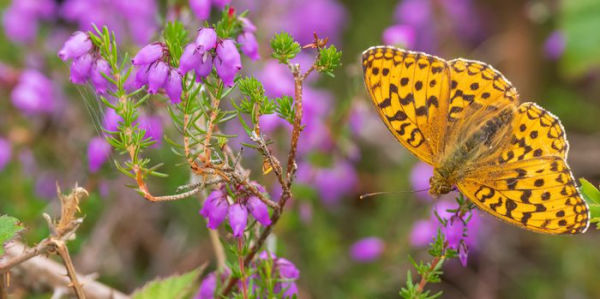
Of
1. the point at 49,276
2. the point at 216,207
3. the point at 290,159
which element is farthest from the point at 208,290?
the point at 49,276

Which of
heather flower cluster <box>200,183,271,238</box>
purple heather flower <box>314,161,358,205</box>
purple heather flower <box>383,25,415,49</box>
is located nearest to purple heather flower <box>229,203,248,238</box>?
heather flower cluster <box>200,183,271,238</box>

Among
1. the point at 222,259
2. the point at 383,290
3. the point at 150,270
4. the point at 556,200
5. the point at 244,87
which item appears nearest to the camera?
the point at 244,87

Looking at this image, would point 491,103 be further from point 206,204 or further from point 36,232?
point 36,232

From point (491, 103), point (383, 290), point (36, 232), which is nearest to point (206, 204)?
point (491, 103)

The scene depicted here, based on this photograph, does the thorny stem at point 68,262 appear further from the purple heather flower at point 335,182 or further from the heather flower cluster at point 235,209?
the purple heather flower at point 335,182

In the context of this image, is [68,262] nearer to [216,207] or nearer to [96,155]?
[216,207]

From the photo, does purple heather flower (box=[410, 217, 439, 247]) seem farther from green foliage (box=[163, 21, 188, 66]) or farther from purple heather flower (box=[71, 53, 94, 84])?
purple heather flower (box=[71, 53, 94, 84])

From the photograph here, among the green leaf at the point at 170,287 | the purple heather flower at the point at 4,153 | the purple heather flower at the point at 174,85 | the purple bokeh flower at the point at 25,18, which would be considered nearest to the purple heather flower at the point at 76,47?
the purple heather flower at the point at 174,85
